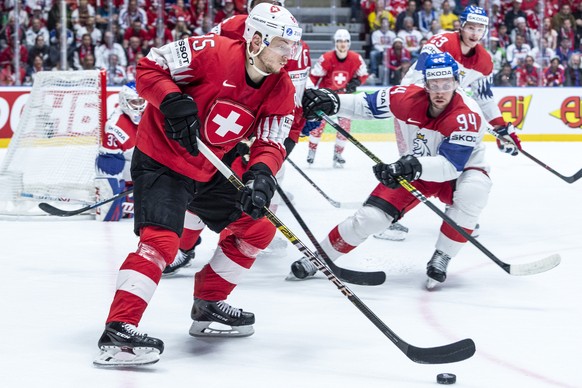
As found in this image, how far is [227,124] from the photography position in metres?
2.94

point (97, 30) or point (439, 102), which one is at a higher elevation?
point (439, 102)

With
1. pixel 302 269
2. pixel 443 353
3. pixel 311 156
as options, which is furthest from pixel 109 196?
pixel 443 353

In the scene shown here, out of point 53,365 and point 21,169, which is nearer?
point 53,365

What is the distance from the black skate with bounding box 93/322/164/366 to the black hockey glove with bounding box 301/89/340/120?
5.17 feet

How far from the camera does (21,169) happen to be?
18.8ft

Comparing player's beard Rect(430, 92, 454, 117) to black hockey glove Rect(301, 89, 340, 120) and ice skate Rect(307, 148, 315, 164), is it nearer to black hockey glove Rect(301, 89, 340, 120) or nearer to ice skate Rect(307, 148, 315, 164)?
black hockey glove Rect(301, 89, 340, 120)

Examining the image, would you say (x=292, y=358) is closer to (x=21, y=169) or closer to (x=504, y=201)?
(x=21, y=169)

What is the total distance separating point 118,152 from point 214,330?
2.39 meters

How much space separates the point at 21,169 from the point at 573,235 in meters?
3.17

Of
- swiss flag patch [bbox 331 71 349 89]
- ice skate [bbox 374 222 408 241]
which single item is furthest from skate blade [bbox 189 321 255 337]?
swiss flag patch [bbox 331 71 349 89]

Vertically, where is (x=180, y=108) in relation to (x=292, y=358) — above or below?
above

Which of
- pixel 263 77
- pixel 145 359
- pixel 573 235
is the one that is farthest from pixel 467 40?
pixel 145 359

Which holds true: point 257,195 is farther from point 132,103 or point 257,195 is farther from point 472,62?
point 472,62

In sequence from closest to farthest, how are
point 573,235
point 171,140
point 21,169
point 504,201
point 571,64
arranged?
point 171,140 → point 573,235 → point 21,169 → point 504,201 → point 571,64
